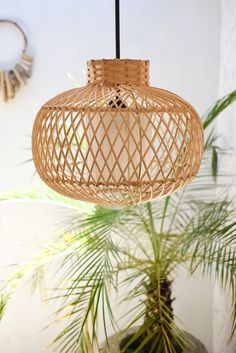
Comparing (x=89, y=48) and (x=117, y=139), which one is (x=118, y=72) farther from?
(x=89, y=48)

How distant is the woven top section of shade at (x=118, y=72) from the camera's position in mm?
1112

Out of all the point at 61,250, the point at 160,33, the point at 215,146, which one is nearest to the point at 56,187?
the point at 61,250

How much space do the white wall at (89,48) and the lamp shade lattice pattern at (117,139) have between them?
56.8 inches

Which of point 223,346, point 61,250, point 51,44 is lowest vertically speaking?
point 223,346

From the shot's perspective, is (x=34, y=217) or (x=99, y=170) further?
(x=34, y=217)

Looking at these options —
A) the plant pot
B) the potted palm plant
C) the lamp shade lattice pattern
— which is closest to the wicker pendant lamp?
the lamp shade lattice pattern

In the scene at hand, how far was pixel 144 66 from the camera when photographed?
45.0 inches

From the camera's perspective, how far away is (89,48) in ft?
8.41

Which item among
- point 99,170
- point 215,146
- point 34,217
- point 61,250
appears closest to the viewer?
point 99,170

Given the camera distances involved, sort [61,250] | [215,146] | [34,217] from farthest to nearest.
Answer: [34,217] < [215,146] < [61,250]

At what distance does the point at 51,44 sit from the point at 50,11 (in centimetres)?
14

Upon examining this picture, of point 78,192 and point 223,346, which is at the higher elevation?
point 78,192

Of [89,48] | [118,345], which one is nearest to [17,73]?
[89,48]

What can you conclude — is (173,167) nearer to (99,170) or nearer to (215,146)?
(99,170)
